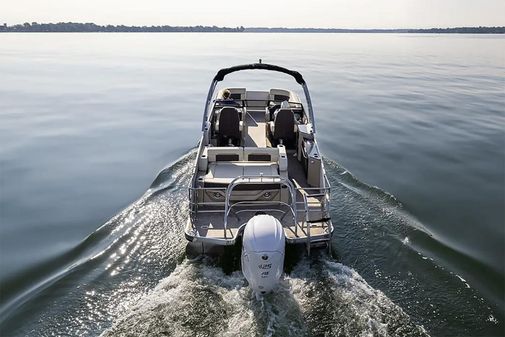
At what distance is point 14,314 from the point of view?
634 cm

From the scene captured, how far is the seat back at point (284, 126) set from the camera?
35.3ft

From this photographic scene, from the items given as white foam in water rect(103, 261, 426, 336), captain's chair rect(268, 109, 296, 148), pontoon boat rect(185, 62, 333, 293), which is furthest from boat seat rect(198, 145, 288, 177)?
white foam in water rect(103, 261, 426, 336)

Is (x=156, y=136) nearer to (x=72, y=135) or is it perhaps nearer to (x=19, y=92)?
(x=72, y=135)

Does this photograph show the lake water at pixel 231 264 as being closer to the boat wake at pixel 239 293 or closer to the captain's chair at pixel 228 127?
the boat wake at pixel 239 293

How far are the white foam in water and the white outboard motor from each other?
1.03 feet

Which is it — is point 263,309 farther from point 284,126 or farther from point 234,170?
point 284,126

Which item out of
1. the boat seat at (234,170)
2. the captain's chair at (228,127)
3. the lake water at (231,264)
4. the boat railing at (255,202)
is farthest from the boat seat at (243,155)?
the captain's chair at (228,127)

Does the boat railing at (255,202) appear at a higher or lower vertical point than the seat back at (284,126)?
lower

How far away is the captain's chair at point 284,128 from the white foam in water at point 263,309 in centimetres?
481

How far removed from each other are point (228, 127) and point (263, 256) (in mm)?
5490

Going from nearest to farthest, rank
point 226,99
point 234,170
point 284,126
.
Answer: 1. point 234,170
2. point 284,126
3. point 226,99

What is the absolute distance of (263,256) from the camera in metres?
5.73

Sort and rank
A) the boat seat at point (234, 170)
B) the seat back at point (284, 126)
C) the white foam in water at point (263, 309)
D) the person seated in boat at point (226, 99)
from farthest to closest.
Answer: the person seated in boat at point (226, 99) → the seat back at point (284, 126) → the boat seat at point (234, 170) → the white foam in water at point (263, 309)

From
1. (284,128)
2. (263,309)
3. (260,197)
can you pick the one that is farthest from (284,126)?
(263,309)
